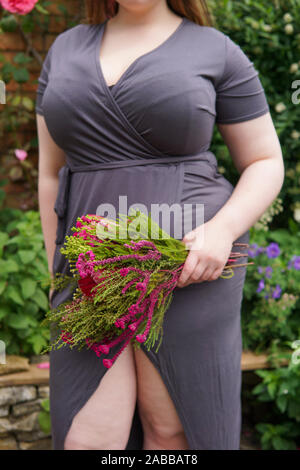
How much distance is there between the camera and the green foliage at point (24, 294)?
248 centimetres

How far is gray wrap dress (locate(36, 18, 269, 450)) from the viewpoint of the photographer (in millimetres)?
1337

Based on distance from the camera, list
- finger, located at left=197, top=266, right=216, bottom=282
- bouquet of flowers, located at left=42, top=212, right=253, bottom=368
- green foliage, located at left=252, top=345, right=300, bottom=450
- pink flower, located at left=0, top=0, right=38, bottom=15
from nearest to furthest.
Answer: bouquet of flowers, located at left=42, top=212, right=253, bottom=368, finger, located at left=197, top=266, right=216, bottom=282, pink flower, located at left=0, top=0, right=38, bottom=15, green foliage, located at left=252, top=345, right=300, bottom=450

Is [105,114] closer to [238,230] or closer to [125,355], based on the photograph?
[238,230]

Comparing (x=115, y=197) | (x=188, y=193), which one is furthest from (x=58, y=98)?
(x=188, y=193)

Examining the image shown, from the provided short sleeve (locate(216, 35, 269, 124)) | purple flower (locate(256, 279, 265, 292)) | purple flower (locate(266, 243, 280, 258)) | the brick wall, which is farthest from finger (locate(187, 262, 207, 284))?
the brick wall

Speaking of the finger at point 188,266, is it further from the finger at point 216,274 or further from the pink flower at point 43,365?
the pink flower at point 43,365

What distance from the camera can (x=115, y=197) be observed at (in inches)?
54.1

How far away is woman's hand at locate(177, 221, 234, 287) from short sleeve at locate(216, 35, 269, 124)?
36cm

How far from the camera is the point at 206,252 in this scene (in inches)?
49.8

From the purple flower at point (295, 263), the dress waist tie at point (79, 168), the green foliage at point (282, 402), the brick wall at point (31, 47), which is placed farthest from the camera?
the brick wall at point (31, 47)

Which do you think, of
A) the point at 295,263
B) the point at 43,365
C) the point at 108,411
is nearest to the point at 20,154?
the point at 43,365

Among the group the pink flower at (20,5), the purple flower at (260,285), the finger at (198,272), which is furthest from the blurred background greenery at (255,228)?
the finger at (198,272)

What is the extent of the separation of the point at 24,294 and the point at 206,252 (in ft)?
4.69

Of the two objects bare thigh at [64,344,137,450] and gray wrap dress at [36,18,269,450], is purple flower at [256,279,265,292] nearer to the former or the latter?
gray wrap dress at [36,18,269,450]
